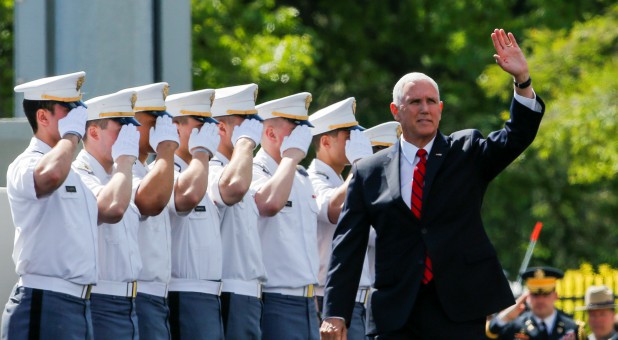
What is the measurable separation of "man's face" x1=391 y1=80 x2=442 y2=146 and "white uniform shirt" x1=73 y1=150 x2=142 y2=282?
1.38 m

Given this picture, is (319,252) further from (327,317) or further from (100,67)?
(327,317)

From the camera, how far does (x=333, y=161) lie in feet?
31.7

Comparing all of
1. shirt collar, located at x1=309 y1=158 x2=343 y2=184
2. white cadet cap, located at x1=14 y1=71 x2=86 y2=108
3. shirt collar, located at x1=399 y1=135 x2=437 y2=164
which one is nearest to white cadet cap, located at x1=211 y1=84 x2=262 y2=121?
shirt collar, located at x1=309 y1=158 x2=343 y2=184

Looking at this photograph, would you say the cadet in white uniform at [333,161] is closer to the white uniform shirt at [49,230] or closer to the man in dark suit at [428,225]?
the man in dark suit at [428,225]

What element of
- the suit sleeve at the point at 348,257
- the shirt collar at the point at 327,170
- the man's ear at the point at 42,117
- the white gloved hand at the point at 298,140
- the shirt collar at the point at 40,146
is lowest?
the suit sleeve at the point at 348,257

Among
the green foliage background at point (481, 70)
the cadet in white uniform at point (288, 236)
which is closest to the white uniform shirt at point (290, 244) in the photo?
the cadet in white uniform at point (288, 236)

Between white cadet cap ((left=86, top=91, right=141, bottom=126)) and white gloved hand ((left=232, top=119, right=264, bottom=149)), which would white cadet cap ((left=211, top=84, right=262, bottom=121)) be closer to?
white gloved hand ((left=232, top=119, right=264, bottom=149))

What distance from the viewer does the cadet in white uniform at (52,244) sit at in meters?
7.03

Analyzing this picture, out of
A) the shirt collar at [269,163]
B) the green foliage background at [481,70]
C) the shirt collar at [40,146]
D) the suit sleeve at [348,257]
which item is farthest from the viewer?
the green foliage background at [481,70]

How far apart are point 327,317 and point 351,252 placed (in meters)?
0.30

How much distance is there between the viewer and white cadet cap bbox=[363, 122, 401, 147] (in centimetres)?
1010

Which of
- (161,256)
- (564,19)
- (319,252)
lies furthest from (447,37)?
(161,256)

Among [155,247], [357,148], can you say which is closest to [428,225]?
[155,247]

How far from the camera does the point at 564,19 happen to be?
23.3 metres
